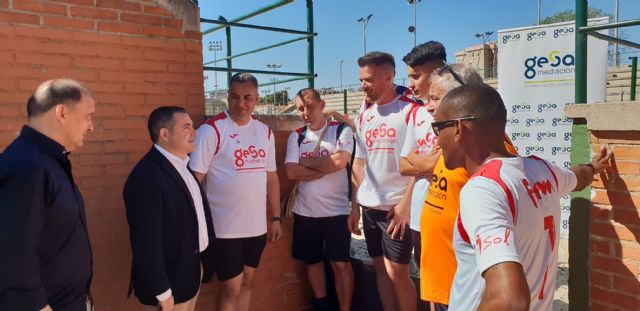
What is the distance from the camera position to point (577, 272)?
273cm

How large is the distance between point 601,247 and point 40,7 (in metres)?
3.88

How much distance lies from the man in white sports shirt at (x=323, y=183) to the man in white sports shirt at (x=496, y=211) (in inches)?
82.3

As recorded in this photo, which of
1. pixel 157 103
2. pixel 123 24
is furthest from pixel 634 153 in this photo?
pixel 123 24

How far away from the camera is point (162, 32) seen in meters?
3.56

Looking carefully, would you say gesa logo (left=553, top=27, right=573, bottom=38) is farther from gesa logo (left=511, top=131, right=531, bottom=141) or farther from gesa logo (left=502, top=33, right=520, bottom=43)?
gesa logo (left=511, top=131, right=531, bottom=141)

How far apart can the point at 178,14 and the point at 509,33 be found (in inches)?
176

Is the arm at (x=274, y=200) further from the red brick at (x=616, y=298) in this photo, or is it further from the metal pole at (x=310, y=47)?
the red brick at (x=616, y=298)

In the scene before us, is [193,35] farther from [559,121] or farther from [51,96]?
[559,121]

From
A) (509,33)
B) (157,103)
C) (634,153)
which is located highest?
(509,33)

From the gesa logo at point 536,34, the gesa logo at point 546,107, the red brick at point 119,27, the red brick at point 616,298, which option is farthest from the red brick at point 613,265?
the gesa logo at point 536,34

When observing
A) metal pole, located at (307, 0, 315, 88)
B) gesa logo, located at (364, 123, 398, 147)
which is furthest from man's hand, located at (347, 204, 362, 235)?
metal pole, located at (307, 0, 315, 88)

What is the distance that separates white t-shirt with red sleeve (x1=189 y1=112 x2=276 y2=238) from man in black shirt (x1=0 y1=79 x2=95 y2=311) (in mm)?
1225

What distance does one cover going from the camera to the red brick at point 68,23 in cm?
311

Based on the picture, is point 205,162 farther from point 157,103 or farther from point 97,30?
point 97,30
